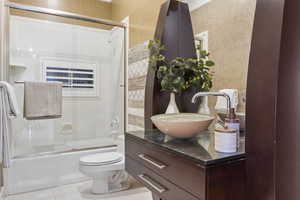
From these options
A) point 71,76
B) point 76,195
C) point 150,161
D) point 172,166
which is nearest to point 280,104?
point 172,166

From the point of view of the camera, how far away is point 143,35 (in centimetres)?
231

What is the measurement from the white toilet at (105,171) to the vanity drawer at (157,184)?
0.81 meters

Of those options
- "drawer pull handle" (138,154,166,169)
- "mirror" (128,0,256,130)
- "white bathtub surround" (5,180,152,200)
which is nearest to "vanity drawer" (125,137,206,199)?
"drawer pull handle" (138,154,166,169)

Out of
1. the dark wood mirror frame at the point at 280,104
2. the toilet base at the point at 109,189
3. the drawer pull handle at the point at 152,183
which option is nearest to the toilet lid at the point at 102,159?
the toilet base at the point at 109,189

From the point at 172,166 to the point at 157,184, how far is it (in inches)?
6.9

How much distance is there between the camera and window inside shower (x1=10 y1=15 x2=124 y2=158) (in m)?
2.54

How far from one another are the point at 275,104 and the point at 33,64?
289 centimetres

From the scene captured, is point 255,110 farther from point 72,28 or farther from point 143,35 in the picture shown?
point 72,28

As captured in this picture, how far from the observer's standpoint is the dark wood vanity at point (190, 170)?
0.72 metres

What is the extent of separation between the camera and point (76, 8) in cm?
320

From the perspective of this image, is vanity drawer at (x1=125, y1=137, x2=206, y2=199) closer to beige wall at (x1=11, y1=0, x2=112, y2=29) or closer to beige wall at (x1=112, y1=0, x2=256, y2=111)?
beige wall at (x1=112, y1=0, x2=256, y2=111)

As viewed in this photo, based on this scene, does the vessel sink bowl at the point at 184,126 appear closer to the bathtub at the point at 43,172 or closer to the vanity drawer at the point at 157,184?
the vanity drawer at the point at 157,184

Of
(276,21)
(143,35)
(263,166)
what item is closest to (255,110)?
(263,166)

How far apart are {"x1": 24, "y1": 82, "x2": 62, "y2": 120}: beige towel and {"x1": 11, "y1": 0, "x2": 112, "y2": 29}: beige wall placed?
3.72ft
